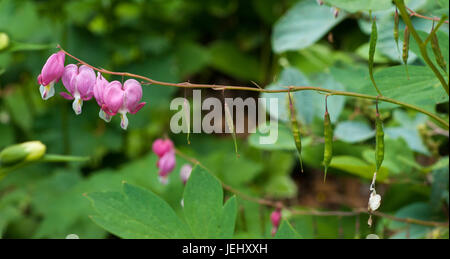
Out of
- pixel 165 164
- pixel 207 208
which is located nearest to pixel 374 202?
pixel 207 208

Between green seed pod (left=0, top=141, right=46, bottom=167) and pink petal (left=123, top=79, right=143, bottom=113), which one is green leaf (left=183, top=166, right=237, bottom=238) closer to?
pink petal (left=123, top=79, right=143, bottom=113)

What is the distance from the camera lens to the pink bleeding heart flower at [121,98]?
670 millimetres

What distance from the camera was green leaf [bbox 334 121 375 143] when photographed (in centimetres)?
105

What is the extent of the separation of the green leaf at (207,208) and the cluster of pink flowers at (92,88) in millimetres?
154

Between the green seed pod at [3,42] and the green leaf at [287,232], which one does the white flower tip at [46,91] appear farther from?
the green leaf at [287,232]

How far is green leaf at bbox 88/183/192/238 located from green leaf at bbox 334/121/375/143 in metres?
0.50

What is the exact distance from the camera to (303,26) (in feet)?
4.10

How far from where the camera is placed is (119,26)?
1.90 meters

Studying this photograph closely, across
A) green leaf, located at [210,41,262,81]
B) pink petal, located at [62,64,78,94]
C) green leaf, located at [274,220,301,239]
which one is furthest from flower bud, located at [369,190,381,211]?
green leaf, located at [210,41,262,81]

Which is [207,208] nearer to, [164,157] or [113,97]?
[113,97]

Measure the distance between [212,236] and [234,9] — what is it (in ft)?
5.58

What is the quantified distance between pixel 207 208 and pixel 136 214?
115 mm

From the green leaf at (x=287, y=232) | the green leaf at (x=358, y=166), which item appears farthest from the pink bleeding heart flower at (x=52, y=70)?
the green leaf at (x=358, y=166)
